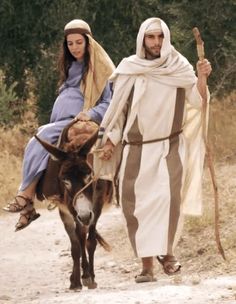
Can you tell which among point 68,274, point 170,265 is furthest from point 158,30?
point 68,274

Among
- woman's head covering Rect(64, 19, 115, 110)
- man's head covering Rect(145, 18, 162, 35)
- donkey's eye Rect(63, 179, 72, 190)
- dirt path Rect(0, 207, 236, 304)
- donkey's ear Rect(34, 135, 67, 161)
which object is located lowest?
dirt path Rect(0, 207, 236, 304)

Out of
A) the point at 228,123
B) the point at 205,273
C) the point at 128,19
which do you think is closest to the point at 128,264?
the point at 205,273

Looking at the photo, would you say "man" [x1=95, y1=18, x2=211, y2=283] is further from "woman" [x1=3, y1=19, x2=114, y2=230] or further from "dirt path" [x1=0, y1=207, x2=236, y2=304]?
"woman" [x1=3, y1=19, x2=114, y2=230]

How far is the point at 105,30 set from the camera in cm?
1731

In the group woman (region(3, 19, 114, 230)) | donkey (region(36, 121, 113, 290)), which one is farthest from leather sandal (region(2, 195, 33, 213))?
donkey (region(36, 121, 113, 290))

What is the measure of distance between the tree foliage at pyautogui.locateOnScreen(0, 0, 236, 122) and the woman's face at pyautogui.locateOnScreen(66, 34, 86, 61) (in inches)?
260

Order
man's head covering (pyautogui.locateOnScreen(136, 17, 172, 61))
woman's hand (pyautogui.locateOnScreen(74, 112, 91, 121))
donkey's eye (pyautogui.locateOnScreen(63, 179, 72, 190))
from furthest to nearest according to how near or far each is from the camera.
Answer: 1. woman's hand (pyautogui.locateOnScreen(74, 112, 91, 121))
2. donkey's eye (pyautogui.locateOnScreen(63, 179, 72, 190))
3. man's head covering (pyautogui.locateOnScreen(136, 17, 172, 61))

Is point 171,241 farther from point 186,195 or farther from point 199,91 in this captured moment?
point 199,91

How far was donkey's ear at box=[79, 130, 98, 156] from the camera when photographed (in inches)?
324

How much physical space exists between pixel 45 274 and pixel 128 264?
0.85 metres

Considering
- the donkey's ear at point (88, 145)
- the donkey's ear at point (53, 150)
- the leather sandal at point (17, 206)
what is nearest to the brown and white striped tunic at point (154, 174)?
the donkey's ear at point (88, 145)

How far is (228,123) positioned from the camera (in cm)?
1620

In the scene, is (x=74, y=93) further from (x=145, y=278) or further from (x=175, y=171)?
(x=145, y=278)

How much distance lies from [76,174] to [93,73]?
1061mm
